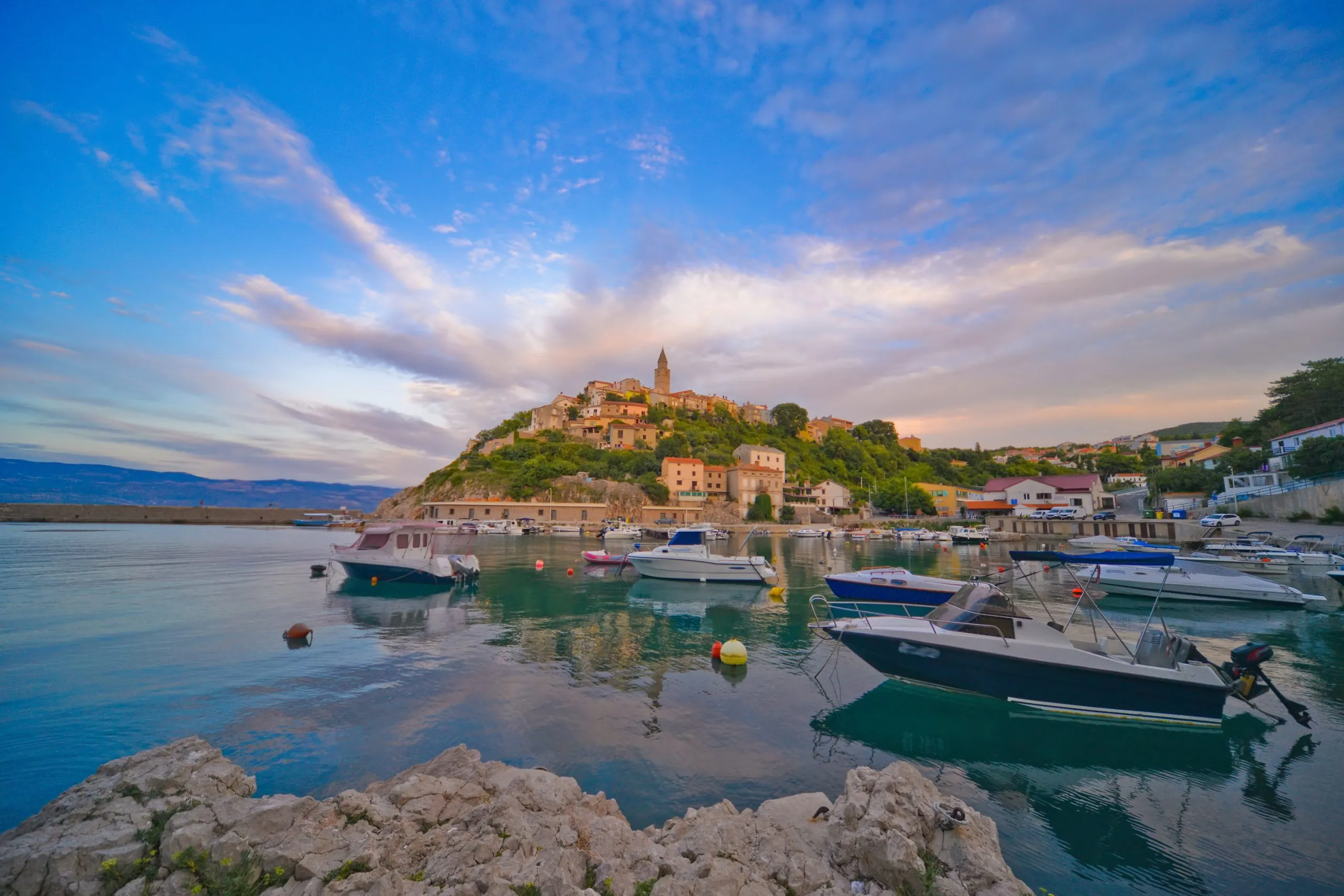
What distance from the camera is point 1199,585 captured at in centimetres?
2112

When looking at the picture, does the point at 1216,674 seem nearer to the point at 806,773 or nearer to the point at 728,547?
the point at 806,773

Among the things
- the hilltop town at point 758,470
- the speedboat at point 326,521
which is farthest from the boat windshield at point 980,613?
the speedboat at point 326,521

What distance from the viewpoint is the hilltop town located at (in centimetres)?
6488

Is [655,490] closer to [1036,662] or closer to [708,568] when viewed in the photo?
[708,568]

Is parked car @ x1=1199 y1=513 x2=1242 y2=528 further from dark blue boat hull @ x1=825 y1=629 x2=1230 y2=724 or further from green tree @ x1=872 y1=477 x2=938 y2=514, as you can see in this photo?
dark blue boat hull @ x1=825 y1=629 x2=1230 y2=724

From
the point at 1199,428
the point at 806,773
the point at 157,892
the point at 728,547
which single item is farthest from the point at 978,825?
the point at 1199,428

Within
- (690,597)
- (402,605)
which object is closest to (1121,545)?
(690,597)

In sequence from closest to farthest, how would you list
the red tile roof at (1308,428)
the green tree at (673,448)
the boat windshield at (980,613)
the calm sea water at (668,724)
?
the calm sea water at (668,724)
the boat windshield at (980,613)
the red tile roof at (1308,428)
the green tree at (673,448)

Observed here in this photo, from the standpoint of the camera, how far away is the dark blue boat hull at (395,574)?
24.1 meters

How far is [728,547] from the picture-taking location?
164 feet

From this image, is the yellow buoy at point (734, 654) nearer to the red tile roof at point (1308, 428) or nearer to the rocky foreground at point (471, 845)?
the rocky foreground at point (471, 845)

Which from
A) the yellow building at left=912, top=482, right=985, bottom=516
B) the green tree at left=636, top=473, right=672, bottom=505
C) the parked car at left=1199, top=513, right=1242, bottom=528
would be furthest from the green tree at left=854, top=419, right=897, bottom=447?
the parked car at left=1199, top=513, right=1242, bottom=528

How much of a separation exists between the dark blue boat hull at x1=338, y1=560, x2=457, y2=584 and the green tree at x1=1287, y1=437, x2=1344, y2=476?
55.7 metres

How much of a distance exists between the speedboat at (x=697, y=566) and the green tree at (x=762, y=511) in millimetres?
53104
